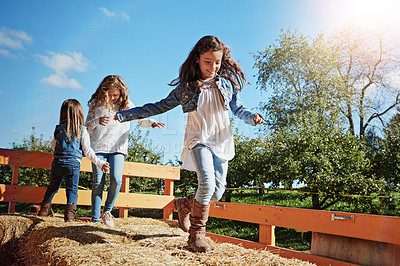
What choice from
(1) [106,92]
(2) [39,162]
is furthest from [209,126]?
(2) [39,162]

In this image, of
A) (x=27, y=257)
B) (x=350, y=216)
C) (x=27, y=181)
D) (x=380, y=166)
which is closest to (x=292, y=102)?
(x=380, y=166)

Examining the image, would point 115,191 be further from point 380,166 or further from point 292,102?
point 292,102

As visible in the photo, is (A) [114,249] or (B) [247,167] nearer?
(A) [114,249]

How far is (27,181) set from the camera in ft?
24.6

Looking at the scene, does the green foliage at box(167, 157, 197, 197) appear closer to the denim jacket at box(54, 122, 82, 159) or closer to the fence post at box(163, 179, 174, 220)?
the fence post at box(163, 179, 174, 220)

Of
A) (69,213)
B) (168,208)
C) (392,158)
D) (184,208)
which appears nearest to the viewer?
(184,208)

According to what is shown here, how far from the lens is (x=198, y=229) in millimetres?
2055

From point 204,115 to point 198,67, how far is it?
1.26ft

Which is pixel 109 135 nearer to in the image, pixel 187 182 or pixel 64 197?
pixel 64 197

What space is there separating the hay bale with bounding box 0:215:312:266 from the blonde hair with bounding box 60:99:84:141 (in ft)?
2.88

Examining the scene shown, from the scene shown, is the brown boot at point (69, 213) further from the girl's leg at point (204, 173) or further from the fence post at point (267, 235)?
the fence post at point (267, 235)

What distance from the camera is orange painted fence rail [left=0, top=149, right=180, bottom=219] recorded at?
3650 mm

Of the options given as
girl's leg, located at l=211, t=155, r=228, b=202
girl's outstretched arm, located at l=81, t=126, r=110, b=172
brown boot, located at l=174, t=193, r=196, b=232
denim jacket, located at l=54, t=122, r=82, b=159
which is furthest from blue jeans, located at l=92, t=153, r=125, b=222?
girl's leg, located at l=211, t=155, r=228, b=202

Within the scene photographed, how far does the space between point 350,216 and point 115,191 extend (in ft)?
6.73
